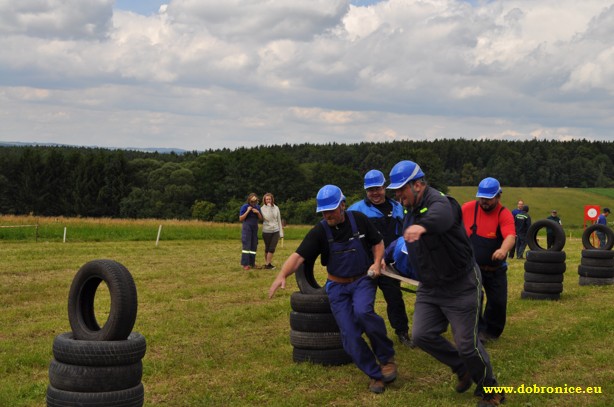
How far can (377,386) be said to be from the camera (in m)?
7.32

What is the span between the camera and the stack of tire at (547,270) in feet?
44.1

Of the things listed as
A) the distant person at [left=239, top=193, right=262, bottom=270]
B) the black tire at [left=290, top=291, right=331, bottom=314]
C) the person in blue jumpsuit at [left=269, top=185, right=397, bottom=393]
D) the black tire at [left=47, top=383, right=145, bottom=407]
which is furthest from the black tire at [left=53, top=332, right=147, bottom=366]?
the distant person at [left=239, top=193, right=262, bottom=270]

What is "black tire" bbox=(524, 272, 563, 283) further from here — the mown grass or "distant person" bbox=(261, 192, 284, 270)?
"distant person" bbox=(261, 192, 284, 270)

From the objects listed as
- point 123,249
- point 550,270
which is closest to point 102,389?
point 550,270

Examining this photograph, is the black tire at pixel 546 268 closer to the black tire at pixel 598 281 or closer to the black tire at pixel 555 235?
the black tire at pixel 555 235

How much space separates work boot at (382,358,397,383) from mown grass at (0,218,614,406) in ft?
0.38

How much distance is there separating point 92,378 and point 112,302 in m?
0.64

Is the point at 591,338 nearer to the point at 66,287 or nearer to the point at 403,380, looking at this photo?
the point at 403,380

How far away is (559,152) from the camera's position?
135000 millimetres

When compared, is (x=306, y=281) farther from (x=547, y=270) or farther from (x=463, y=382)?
(x=547, y=270)

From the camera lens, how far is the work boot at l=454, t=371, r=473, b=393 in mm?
7105

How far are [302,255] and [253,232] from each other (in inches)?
456

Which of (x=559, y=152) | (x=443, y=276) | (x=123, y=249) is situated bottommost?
(x=123, y=249)

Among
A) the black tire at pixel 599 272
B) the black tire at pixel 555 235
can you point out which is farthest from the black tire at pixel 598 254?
the black tire at pixel 555 235
